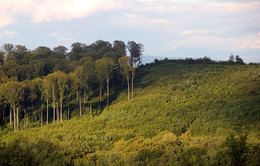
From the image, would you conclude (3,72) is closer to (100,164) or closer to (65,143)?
(65,143)

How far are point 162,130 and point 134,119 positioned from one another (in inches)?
397

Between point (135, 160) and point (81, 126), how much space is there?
24.9 m

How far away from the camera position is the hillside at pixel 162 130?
24.0 meters

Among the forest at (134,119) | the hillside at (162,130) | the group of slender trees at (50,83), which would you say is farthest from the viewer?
the group of slender trees at (50,83)

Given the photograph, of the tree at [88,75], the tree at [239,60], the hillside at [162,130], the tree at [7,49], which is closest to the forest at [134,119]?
the hillside at [162,130]

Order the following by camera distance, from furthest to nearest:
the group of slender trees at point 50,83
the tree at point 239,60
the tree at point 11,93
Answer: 1. the tree at point 239,60
2. the group of slender trees at point 50,83
3. the tree at point 11,93

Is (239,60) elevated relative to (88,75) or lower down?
elevated

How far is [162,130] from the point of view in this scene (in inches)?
1490

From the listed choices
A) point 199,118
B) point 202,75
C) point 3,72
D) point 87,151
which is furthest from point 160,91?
point 3,72

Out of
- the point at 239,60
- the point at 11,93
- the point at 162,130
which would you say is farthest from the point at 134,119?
the point at 239,60

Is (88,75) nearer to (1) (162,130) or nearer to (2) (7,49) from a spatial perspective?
(1) (162,130)

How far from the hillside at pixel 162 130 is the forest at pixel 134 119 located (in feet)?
0.38

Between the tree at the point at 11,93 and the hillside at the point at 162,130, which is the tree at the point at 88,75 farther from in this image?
the tree at the point at 11,93

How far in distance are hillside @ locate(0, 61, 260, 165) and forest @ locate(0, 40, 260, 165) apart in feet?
0.38
